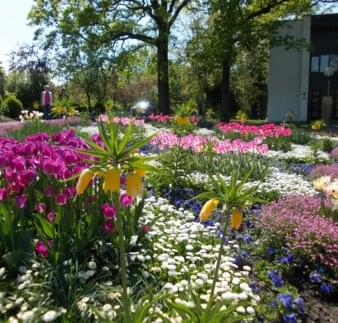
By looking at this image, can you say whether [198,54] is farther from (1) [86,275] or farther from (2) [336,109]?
(1) [86,275]

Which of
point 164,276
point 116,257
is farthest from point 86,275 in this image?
point 164,276

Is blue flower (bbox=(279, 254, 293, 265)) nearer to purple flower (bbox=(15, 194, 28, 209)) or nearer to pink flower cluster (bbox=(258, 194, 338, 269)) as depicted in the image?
pink flower cluster (bbox=(258, 194, 338, 269))

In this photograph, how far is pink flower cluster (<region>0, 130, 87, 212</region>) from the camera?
3350mm

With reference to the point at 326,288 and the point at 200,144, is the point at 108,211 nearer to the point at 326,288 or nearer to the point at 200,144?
the point at 326,288

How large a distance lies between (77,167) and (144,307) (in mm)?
1501

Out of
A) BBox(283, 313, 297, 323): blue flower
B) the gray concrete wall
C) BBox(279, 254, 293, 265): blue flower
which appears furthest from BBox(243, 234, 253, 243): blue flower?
the gray concrete wall

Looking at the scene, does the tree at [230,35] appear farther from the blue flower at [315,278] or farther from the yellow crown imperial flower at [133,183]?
the yellow crown imperial flower at [133,183]

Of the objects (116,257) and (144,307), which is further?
(116,257)

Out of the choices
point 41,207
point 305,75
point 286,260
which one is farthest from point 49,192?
point 305,75

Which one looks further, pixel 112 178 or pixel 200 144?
pixel 200 144

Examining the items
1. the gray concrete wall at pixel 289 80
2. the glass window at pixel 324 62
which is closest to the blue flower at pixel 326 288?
the gray concrete wall at pixel 289 80

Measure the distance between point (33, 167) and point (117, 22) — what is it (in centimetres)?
2622

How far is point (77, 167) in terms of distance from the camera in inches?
134

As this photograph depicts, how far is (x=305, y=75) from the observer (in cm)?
3359
